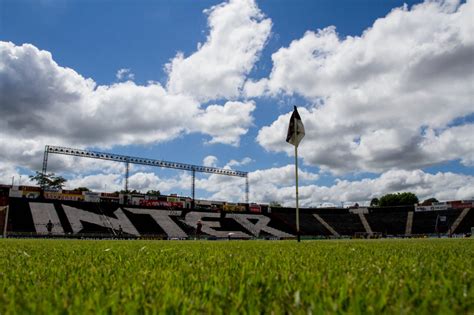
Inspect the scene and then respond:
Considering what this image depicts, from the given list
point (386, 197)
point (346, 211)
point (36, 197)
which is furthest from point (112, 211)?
point (386, 197)

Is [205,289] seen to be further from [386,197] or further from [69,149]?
[386,197]

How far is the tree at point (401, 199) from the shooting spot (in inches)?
4707

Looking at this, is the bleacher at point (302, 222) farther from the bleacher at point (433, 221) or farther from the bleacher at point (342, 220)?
the bleacher at point (433, 221)

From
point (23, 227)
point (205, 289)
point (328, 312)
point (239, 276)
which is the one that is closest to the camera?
point (328, 312)

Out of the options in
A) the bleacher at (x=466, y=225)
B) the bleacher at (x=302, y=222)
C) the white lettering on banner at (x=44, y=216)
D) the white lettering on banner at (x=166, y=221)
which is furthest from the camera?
the bleacher at (x=302, y=222)

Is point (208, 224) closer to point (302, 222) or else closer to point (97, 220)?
point (97, 220)

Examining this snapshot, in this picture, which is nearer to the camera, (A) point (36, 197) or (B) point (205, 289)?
(B) point (205, 289)

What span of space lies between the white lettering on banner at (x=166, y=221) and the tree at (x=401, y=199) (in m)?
89.2

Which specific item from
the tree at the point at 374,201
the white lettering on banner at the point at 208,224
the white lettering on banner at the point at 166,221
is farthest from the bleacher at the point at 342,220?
the tree at the point at 374,201

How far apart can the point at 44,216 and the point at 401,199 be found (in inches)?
4288

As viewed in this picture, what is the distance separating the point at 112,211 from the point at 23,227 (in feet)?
40.0

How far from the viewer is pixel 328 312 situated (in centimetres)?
127

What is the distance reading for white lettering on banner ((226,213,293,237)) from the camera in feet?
191

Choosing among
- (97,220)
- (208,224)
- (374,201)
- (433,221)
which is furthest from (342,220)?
(374,201)
